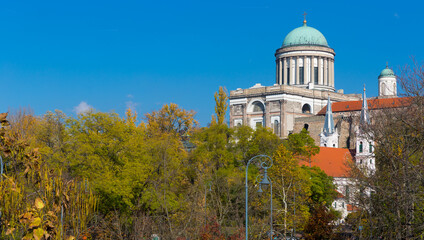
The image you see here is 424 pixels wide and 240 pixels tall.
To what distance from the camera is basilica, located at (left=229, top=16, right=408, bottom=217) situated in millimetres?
90500

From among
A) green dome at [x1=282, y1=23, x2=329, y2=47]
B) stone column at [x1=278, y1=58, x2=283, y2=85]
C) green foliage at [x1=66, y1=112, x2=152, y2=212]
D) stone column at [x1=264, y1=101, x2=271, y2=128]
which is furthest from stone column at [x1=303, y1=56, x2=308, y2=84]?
green foliage at [x1=66, y1=112, x2=152, y2=212]

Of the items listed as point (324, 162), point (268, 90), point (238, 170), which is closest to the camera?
point (238, 170)

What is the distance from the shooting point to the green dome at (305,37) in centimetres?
10994

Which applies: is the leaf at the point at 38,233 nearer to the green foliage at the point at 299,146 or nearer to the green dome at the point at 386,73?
the green foliage at the point at 299,146

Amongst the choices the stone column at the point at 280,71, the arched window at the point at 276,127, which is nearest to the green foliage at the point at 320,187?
the arched window at the point at 276,127

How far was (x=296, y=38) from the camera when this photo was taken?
110562 mm

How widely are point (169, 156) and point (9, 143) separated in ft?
109

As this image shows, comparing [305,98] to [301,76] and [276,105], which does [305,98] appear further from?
[301,76]

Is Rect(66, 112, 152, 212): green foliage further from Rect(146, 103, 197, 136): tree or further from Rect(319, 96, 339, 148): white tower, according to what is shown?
Rect(319, 96, 339, 148): white tower

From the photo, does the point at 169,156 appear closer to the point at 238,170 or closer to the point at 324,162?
the point at 238,170

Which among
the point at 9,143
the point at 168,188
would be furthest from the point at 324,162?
the point at 9,143

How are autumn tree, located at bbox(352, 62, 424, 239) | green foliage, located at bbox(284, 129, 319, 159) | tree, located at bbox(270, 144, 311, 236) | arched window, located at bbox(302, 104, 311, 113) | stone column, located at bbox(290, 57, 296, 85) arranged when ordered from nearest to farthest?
autumn tree, located at bbox(352, 62, 424, 239), tree, located at bbox(270, 144, 311, 236), green foliage, located at bbox(284, 129, 319, 159), arched window, located at bbox(302, 104, 311, 113), stone column, located at bbox(290, 57, 296, 85)

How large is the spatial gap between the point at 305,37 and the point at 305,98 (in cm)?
1489

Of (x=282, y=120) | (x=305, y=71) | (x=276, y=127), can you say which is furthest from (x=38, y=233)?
(x=305, y=71)
